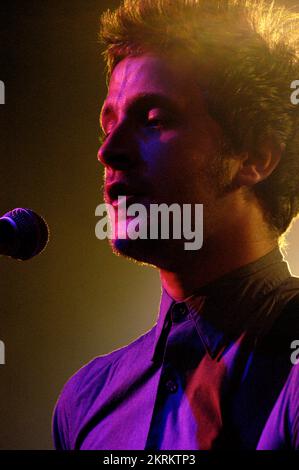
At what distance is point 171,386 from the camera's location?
52.1 inches

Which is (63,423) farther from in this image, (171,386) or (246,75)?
(246,75)

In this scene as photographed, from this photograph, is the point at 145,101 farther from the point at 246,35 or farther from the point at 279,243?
the point at 279,243

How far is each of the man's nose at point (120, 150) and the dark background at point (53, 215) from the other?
0.59 metres

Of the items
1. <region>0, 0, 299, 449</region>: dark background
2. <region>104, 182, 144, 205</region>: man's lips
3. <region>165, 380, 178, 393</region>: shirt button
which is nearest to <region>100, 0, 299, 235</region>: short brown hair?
<region>104, 182, 144, 205</region>: man's lips

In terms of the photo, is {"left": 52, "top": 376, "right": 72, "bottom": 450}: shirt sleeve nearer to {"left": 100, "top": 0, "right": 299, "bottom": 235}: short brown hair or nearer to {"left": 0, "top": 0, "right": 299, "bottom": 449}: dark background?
{"left": 0, "top": 0, "right": 299, "bottom": 449}: dark background

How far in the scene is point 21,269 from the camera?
6.89 feet

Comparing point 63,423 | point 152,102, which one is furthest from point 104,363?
point 152,102

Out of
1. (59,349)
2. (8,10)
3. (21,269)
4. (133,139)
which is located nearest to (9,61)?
(8,10)

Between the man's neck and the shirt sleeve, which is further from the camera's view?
the shirt sleeve

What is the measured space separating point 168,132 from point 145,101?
0.10 metres

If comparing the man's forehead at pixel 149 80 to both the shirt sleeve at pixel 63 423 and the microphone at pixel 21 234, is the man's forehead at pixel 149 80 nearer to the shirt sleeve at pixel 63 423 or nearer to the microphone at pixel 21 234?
the microphone at pixel 21 234

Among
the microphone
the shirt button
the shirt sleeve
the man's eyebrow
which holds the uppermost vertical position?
the man's eyebrow

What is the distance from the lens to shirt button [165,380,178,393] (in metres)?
1.31

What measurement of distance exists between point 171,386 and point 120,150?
1.95ft
